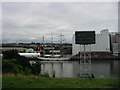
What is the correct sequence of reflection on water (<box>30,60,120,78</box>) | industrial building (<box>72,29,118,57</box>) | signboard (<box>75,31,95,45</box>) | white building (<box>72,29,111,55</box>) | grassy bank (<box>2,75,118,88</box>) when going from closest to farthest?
1. grassy bank (<box>2,75,118,88</box>)
2. signboard (<box>75,31,95,45</box>)
3. reflection on water (<box>30,60,120,78</box>)
4. white building (<box>72,29,111,55</box>)
5. industrial building (<box>72,29,118,57</box>)

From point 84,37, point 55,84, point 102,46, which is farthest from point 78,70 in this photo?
point 102,46

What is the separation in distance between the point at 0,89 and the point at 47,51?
61.6 meters

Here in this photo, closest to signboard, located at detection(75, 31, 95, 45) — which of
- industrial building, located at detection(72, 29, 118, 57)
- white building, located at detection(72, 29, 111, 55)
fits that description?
white building, located at detection(72, 29, 111, 55)

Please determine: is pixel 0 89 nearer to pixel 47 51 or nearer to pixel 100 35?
pixel 100 35

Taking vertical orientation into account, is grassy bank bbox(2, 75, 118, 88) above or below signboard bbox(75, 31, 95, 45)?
below

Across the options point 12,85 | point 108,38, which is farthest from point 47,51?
point 12,85

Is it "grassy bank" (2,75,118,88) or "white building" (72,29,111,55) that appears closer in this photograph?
"grassy bank" (2,75,118,88)

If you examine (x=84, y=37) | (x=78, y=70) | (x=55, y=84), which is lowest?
(x=78, y=70)

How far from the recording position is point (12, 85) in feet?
15.2

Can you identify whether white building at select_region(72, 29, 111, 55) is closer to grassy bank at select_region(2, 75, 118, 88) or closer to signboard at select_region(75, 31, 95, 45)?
signboard at select_region(75, 31, 95, 45)

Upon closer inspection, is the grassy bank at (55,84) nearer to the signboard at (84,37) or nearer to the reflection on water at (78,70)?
the reflection on water at (78,70)

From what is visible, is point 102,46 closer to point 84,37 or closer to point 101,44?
point 101,44

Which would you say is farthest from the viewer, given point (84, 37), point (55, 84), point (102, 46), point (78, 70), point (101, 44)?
point (102, 46)

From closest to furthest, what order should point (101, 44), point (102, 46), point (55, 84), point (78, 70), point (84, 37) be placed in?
point (55, 84) → point (84, 37) → point (78, 70) → point (101, 44) → point (102, 46)
